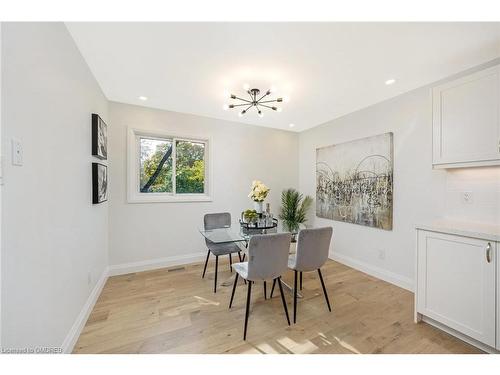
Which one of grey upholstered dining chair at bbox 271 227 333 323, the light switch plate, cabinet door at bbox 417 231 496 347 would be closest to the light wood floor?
cabinet door at bbox 417 231 496 347

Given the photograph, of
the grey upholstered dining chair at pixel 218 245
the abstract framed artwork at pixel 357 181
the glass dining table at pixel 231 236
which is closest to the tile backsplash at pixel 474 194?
the abstract framed artwork at pixel 357 181

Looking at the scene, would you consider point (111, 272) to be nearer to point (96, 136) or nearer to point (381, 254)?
point (96, 136)

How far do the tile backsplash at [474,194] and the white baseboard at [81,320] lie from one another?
3.60m

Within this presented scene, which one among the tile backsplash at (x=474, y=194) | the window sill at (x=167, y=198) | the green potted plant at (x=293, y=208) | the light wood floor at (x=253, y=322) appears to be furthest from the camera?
the green potted plant at (x=293, y=208)

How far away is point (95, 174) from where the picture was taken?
2.14 metres

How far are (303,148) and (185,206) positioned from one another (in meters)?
2.58

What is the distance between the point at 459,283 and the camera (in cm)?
163

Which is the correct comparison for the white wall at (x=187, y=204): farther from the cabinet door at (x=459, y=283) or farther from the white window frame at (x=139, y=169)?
the cabinet door at (x=459, y=283)

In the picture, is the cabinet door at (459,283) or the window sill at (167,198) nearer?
the cabinet door at (459,283)

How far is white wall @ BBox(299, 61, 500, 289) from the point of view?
6.61ft

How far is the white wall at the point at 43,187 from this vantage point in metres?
0.97

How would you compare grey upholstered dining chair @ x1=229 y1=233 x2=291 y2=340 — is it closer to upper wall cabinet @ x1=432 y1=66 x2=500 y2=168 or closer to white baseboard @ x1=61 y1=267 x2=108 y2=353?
white baseboard @ x1=61 y1=267 x2=108 y2=353
